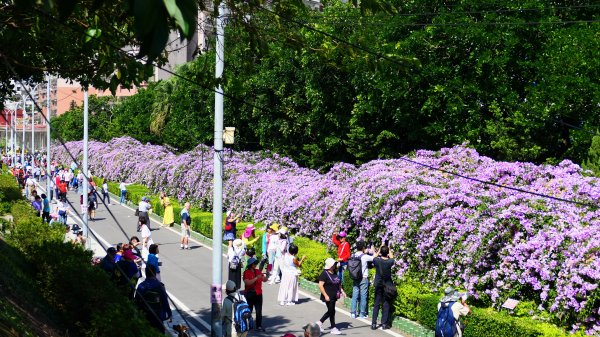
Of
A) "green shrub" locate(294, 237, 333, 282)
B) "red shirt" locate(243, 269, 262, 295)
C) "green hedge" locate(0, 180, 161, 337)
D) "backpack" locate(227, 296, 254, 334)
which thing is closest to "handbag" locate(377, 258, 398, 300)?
"red shirt" locate(243, 269, 262, 295)

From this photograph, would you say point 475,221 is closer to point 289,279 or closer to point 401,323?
point 401,323

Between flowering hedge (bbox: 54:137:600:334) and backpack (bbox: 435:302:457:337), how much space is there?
250 cm

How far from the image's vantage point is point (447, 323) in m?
11.5

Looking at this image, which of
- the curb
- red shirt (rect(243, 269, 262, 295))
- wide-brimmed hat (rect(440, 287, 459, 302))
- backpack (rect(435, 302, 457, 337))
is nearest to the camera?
backpack (rect(435, 302, 457, 337))

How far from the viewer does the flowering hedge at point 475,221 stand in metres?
13.2

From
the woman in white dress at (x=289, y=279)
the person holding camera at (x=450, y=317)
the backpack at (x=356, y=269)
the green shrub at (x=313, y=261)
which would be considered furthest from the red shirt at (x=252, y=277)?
the green shrub at (x=313, y=261)

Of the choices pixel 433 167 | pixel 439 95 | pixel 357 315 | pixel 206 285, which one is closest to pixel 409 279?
pixel 357 315

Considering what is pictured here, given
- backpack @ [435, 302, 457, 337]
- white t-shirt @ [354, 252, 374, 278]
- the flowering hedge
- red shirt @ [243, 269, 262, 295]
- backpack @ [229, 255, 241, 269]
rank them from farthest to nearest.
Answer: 1. backpack @ [229, 255, 241, 269]
2. white t-shirt @ [354, 252, 374, 278]
3. red shirt @ [243, 269, 262, 295]
4. the flowering hedge
5. backpack @ [435, 302, 457, 337]

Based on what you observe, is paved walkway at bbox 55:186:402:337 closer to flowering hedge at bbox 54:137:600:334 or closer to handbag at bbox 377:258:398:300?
handbag at bbox 377:258:398:300

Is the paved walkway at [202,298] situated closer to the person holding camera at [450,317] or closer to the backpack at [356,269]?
the backpack at [356,269]

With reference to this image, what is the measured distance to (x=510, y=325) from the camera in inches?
507

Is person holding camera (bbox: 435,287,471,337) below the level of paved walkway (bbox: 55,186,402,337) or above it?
above

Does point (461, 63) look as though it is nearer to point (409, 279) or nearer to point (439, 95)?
point (439, 95)

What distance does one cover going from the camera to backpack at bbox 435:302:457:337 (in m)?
11.5
